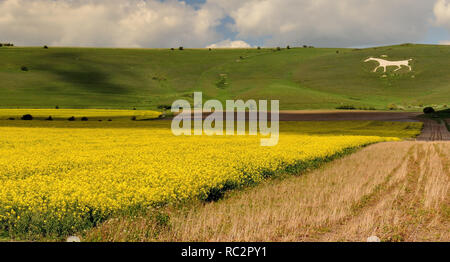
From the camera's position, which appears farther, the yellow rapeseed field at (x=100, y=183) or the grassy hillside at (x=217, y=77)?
the grassy hillside at (x=217, y=77)

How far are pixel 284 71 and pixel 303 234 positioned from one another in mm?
153262

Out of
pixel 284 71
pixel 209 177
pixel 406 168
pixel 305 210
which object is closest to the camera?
pixel 305 210

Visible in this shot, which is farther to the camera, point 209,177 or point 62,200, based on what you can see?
point 209,177

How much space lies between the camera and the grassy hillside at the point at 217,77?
114375 mm

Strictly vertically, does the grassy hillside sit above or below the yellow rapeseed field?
above

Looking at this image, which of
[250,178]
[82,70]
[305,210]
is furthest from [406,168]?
[82,70]

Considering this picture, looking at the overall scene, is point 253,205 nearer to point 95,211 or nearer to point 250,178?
point 250,178

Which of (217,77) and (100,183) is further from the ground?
(217,77)

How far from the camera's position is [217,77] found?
504ft

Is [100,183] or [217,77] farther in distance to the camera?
[217,77]

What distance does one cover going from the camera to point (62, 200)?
37.3 ft

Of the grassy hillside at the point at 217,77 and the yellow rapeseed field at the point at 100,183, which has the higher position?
the grassy hillside at the point at 217,77

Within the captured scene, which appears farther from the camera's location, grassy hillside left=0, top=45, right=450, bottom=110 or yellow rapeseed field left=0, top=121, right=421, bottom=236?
grassy hillside left=0, top=45, right=450, bottom=110

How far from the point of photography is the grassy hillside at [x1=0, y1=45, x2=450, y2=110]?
114375 millimetres
